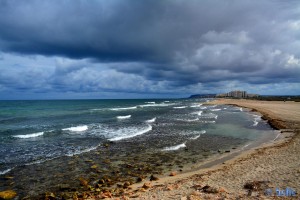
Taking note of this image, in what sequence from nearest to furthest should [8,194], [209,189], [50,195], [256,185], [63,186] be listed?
[209,189] → [256,185] → [50,195] → [8,194] → [63,186]

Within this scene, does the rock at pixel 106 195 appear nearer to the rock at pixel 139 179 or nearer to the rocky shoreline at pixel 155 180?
the rocky shoreline at pixel 155 180

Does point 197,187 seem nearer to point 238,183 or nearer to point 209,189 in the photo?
point 209,189

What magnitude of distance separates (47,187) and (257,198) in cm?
941

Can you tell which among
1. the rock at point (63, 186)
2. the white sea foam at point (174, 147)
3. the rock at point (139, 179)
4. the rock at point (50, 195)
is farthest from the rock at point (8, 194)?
the white sea foam at point (174, 147)

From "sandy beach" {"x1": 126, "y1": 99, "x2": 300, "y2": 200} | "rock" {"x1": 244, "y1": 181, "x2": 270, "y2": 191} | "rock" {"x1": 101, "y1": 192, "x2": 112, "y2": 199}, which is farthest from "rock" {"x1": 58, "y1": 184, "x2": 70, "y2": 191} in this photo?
"rock" {"x1": 244, "y1": 181, "x2": 270, "y2": 191}

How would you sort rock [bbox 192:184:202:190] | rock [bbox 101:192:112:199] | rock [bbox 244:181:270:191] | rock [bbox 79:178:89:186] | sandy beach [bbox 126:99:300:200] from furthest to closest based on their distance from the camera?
rock [bbox 79:178:89:186]
rock [bbox 101:192:112:199]
rock [bbox 192:184:202:190]
rock [bbox 244:181:270:191]
sandy beach [bbox 126:99:300:200]

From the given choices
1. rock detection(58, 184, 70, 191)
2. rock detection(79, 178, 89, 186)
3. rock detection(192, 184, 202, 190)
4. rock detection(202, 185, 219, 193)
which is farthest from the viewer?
rock detection(79, 178, 89, 186)

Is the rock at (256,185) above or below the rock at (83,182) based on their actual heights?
above

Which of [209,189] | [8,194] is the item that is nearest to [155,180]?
[209,189]

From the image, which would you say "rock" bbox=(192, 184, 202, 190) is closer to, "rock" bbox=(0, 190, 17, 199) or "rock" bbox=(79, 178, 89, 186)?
"rock" bbox=(79, 178, 89, 186)

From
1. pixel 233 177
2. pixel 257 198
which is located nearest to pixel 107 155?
pixel 233 177

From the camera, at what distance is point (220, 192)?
8.48m

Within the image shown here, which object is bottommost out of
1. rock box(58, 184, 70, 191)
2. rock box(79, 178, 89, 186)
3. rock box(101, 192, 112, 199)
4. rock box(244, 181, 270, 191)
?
rock box(58, 184, 70, 191)

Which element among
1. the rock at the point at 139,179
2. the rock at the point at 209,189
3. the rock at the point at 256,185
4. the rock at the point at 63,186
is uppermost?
the rock at the point at 256,185
